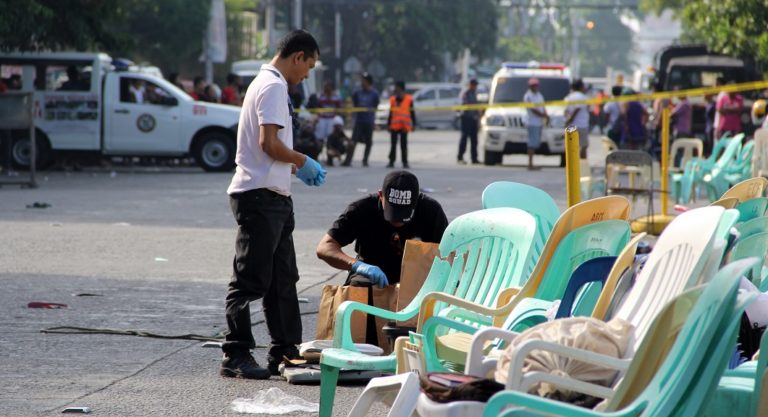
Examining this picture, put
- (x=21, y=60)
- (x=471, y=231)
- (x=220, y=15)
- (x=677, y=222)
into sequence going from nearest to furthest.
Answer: (x=677, y=222) → (x=471, y=231) → (x=21, y=60) → (x=220, y=15)

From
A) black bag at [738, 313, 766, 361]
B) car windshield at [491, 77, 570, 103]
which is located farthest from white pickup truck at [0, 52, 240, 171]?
black bag at [738, 313, 766, 361]

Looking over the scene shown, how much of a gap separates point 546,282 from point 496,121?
23050mm

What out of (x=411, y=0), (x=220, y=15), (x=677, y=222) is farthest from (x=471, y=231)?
(x=411, y=0)

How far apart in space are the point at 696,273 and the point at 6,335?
16.7 ft

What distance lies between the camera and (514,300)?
638 cm

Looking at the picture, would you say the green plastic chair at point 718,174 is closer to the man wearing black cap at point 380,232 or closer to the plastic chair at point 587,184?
the plastic chair at point 587,184

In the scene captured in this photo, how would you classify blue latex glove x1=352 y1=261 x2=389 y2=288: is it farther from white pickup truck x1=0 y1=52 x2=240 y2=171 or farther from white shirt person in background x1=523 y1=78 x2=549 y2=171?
white shirt person in background x1=523 y1=78 x2=549 y2=171

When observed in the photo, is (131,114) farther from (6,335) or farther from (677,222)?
(677,222)

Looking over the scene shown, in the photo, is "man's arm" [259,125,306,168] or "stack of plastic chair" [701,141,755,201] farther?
"stack of plastic chair" [701,141,755,201]

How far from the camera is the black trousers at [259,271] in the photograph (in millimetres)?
7566

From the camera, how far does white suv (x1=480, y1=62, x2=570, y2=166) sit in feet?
94.1

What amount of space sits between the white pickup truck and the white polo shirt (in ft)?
59.3

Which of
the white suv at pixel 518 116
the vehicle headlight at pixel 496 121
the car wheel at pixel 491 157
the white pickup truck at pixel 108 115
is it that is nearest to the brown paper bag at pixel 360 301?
the white pickup truck at pixel 108 115

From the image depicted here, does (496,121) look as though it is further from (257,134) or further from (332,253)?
(257,134)
